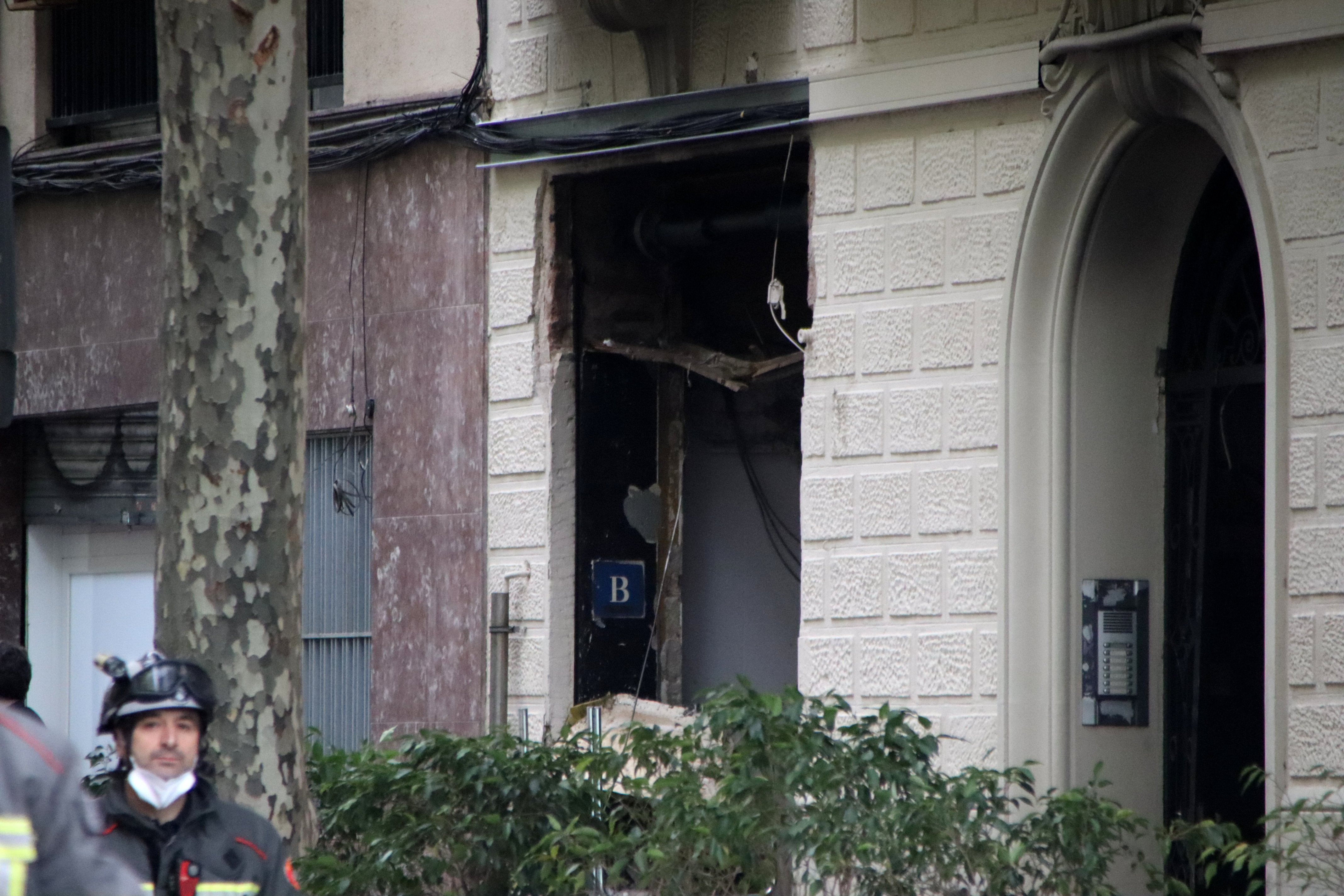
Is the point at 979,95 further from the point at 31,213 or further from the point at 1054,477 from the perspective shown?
the point at 31,213

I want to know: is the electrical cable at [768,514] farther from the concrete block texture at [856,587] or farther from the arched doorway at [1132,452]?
the arched doorway at [1132,452]

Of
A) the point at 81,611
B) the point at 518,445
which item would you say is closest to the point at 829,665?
the point at 518,445

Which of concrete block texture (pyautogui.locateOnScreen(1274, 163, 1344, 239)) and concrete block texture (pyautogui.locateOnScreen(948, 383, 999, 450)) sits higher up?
concrete block texture (pyautogui.locateOnScreen(1274, 163, 1344, 239))

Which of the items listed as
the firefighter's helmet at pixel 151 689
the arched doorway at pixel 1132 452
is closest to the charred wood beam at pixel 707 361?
the arched doorway at pixel 1132 452

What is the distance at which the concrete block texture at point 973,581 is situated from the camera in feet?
28.5

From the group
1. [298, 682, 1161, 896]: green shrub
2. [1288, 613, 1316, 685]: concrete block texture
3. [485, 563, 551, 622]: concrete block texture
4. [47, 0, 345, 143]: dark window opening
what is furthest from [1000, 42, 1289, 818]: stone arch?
[47, 0, 345, 143]: dark window opening

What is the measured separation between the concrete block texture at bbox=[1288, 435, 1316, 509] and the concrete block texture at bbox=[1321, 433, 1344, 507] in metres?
0.03

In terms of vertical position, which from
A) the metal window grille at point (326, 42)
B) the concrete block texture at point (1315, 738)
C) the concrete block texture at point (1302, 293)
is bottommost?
the concrete block texture at point (1315, 738)

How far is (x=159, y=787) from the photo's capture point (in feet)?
15.6

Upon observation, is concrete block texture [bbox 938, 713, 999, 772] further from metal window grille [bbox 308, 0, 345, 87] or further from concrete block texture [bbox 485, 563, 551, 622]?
metal window grille [bbox 308, 0, 345, 87]

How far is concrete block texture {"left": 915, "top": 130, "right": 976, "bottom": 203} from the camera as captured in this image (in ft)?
29.1

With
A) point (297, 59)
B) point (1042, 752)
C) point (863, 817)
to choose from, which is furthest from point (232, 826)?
point (1042, 752)

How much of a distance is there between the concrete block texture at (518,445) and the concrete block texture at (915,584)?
210 cm

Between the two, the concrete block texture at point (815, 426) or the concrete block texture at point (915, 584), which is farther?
the concrete block texture at point (815, 426)
